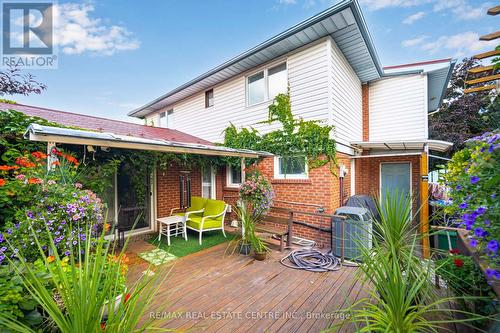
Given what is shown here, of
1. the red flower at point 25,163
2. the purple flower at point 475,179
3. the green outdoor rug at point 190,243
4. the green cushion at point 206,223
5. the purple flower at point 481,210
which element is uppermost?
the red flower at point 25,163

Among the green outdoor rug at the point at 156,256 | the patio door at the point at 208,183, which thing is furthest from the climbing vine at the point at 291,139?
the green outdoor rug at the point at 156,256

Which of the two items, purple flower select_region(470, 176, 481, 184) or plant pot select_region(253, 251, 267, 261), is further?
plant pot select_region(253, 251, 267, 261)

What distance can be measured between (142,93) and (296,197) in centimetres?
1055

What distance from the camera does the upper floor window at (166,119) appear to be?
35.1 ft

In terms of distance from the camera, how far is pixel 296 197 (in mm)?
6008

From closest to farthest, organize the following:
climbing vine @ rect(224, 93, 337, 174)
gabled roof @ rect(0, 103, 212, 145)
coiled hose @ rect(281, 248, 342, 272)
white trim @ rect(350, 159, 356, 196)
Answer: coiled hose @ rect(281, 248, 342, 272)
gabled roof @ rect(0, 103, 212, 145)
climbing vine @ rect(224, 93, 337, 174)
white trim @ rect(350, 159, 356, 196)

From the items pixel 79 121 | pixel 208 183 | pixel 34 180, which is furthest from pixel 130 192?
pixel 34 180

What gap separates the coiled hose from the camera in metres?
4.09

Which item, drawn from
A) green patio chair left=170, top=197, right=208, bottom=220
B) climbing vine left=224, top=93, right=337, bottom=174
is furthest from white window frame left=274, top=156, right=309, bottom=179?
green patio chair left=170, top=197, right=208, bottom=220

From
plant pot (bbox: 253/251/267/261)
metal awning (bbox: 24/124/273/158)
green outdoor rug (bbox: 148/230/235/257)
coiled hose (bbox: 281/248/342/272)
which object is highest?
metal awning (bbox: 24/124/273/158)

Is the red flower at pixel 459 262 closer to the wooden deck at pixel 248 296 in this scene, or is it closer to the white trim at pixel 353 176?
the wooden deck at pixel 248 296

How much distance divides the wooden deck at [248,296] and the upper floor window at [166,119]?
25.4 feet

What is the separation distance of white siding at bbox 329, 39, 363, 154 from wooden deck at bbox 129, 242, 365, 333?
3483mm

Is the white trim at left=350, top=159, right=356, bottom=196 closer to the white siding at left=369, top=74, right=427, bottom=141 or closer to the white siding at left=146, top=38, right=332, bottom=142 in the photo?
the white siding at left=369, top=74, right=427, bottom=141
